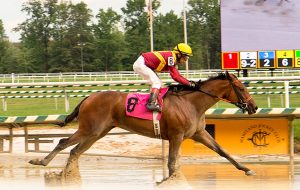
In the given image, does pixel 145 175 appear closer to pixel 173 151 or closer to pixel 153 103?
pixel 173 151

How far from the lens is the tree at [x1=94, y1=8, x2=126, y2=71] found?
58844 mm

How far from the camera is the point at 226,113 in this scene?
31.7 ft

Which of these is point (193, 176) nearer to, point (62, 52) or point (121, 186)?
point (121, 186)

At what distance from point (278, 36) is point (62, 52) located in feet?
142

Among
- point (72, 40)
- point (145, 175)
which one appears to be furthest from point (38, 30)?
point (145, 175)

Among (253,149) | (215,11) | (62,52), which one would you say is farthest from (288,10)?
(215,11)

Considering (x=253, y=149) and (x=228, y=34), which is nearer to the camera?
(x=253, y=149)

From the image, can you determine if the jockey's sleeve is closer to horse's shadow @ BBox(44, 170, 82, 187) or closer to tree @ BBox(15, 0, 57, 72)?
horse's shadow @ BBox(44, 170, 82, 187)

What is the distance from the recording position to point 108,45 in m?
60.5

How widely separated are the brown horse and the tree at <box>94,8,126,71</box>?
49950mm

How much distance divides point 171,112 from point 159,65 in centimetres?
58

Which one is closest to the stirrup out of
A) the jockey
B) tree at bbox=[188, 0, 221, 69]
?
the jockey

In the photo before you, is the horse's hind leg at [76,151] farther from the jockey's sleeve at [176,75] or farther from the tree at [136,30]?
the tree at [136,30]

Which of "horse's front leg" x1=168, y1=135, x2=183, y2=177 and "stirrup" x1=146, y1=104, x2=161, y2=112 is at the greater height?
"stirrup" x1=146, y1=104, x2=161, y2=112
